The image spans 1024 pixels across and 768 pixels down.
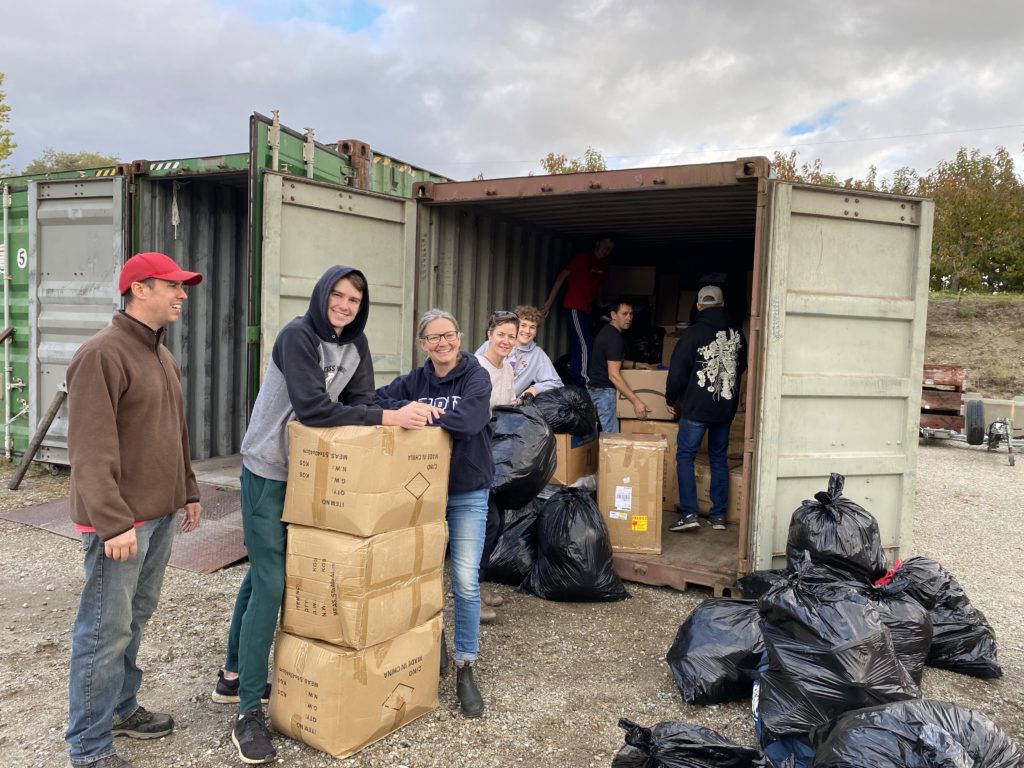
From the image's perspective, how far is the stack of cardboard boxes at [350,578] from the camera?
2.39 m

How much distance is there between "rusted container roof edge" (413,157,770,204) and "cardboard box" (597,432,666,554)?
1.57 meters

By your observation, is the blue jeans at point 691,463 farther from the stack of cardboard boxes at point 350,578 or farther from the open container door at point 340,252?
the stack of cardboard boxes at point 350,578

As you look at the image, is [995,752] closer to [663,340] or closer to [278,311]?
[278,311]

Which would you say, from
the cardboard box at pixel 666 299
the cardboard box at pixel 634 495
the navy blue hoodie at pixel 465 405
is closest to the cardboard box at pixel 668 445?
the cardboard box at pixel 634 495

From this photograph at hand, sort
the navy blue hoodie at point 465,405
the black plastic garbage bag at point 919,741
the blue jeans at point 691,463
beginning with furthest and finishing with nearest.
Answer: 1. the blue jeans at point 691,463
2. the navy blue hoodie at point 465,405
3. the black plastic garbage bag at point 919,741

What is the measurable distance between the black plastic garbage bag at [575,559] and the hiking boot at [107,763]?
2.26m

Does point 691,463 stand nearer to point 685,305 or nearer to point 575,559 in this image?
point 575,559

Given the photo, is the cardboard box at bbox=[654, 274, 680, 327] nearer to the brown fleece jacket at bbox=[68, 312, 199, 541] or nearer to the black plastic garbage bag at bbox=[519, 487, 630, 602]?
the black plastic garbage bag at bbox=[519, 487, 630, 602]

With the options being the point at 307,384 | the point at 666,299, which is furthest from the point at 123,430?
the point at 666,299

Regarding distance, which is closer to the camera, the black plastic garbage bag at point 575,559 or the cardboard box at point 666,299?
the black plastic garbage bag at point 575,559

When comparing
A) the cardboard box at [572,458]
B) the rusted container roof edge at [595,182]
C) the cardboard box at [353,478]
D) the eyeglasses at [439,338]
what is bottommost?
the cardboard box at [572,458]

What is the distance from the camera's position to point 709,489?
5227mm

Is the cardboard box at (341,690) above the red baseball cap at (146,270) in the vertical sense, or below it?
below

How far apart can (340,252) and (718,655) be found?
3.19 meters
